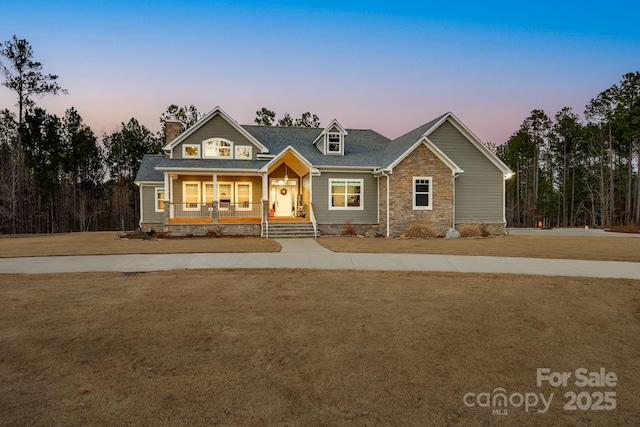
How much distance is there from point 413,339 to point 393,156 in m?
17.5

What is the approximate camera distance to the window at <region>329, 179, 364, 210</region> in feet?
69.3

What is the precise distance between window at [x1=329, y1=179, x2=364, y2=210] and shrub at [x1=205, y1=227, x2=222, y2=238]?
21.7 feet

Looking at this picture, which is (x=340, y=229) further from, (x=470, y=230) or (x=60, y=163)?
(x=60, y=163)

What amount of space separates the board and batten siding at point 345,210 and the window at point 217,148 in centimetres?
613

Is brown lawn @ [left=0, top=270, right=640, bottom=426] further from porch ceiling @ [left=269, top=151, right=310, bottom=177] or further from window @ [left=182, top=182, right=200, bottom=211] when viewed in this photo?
window @ [left=182, top=182, right=200, bottom=211]

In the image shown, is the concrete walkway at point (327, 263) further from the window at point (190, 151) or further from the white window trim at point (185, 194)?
the window at point (190, 151)

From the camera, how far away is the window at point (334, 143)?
74.7ft

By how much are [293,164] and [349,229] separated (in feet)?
18.4

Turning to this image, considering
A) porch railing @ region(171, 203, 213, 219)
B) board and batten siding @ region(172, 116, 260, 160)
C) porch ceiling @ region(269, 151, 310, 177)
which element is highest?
board and batten siding @ region(172, 116, 260, 160)

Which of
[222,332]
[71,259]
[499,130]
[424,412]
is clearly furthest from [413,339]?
[499,130]

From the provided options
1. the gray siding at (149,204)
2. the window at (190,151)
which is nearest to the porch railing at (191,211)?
the window at (190,151)

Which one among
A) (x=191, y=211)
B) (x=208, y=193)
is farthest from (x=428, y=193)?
(x=191, y=211)

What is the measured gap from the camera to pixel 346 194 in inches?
837

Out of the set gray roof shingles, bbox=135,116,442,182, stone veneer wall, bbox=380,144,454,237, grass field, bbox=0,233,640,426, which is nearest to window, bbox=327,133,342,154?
gray roof shingles, bbox=135,116,442,182
